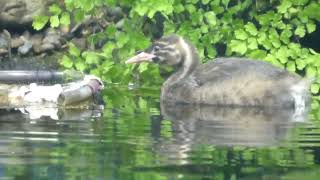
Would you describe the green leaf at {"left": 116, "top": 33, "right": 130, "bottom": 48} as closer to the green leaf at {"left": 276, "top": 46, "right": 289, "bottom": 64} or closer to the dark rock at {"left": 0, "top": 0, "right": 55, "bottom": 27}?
the green leaf at {"left": 276, "top": 46, "right": 289, "bottom": 64}

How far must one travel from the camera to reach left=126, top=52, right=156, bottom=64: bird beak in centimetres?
1622

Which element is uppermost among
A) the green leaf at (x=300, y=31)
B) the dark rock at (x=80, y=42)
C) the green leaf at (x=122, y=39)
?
the dark rock at (x=80, y=42)

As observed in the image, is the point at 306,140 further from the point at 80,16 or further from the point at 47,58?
the point at 47,58

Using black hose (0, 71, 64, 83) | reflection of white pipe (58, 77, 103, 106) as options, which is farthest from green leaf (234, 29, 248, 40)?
black hose (0, 71, 64, 83)

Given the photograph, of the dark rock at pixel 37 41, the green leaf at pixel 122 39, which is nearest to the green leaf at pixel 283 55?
the green leaf at pixel 122 39

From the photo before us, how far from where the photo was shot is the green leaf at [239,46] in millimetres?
16391

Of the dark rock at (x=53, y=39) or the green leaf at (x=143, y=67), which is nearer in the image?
the green leaf at (x=143, y=67)

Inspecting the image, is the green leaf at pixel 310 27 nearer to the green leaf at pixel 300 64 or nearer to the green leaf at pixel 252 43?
the green leaf at pixel 300 64

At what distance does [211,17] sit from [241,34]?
25.1 inches

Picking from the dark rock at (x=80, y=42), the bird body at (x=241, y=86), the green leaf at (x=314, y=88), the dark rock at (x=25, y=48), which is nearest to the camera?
the bird body at (x=241, y=86)

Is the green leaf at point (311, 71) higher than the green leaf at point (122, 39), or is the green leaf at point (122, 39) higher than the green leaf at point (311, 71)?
the green leaf at point (122, 39)

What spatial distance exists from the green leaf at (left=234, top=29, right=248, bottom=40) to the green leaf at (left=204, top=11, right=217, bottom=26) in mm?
474

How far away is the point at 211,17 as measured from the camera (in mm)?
16797

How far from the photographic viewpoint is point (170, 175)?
857cm
